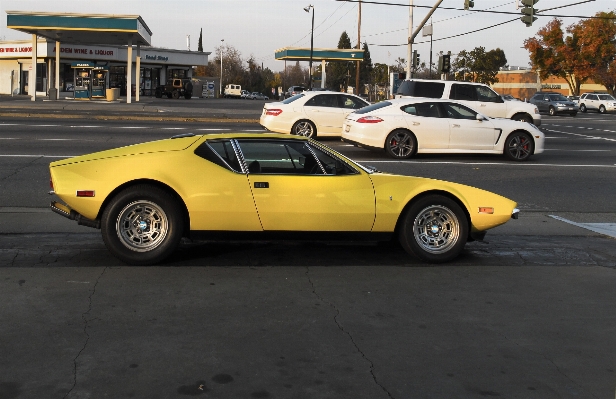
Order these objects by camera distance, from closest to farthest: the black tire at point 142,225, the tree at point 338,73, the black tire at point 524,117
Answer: the black tire at point 142,225
the black tire at point 524,117
the tree at point 338,73

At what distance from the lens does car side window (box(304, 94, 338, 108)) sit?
67.5 ft

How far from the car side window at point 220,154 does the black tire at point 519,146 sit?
1174 centimetres

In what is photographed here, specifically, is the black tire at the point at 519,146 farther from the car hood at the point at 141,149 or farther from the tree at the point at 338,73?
the tree at the point at 338,73

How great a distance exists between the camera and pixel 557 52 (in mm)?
74188

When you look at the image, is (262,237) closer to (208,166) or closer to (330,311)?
(208,166)

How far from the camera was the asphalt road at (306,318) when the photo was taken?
4.44 m

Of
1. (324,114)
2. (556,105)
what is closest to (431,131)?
(324,114)

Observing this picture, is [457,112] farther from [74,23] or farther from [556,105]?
[556,105]

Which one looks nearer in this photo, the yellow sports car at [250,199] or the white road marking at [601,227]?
the yellow sports car at [250,199]

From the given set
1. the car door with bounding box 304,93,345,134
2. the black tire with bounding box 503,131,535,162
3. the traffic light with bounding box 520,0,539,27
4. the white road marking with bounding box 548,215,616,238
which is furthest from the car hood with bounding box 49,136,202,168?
the traffic light with bounding box 520,0,539,27

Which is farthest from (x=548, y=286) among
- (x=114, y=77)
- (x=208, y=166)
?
(x=114, y=77)

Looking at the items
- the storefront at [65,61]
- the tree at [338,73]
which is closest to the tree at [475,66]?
the tree at [338,73]

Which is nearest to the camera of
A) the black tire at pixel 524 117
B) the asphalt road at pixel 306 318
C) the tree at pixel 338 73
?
the asphalt road at pixel 306 318

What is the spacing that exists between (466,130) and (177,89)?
5079cm
